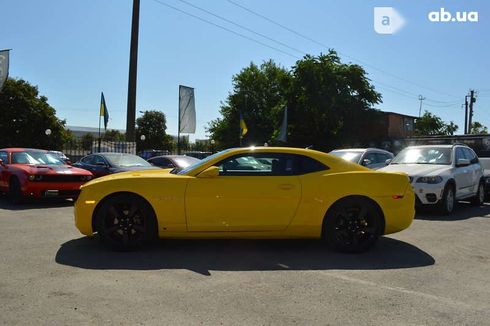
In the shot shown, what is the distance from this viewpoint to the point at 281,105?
4241 cm

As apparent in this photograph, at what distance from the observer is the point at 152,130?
74.6 m

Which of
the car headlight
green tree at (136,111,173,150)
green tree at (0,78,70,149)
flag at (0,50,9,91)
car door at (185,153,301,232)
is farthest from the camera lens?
green tree at (136,111,173,150)

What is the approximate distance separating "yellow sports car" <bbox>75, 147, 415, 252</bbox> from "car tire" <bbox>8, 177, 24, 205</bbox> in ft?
19.0

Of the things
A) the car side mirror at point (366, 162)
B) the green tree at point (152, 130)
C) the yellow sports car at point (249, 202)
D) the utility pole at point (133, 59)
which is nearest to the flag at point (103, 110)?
the utility pole at point (133, 59)

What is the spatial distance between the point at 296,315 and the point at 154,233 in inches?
105

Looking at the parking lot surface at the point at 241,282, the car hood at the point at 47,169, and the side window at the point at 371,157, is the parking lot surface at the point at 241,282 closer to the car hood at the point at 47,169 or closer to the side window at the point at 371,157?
the car hood at the point at 47,169

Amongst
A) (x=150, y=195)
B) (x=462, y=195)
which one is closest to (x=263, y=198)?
(x=150, y=195)

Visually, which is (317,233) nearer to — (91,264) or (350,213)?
(350,213)

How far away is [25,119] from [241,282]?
162 ft

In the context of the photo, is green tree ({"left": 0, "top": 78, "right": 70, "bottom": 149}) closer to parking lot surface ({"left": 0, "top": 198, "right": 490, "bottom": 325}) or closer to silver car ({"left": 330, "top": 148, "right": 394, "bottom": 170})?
silver car ({"left": 330, "top": 148, "right": 394, "bottom": 170})

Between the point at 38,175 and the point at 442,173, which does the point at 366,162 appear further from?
the point at 38,175

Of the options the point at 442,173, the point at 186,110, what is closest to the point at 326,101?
the point at 186,110

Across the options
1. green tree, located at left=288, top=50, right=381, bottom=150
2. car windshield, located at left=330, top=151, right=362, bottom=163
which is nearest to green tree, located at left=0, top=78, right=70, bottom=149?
green tree, located at left=288, top=50, right=381, bottom=150

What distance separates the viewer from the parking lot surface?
3748mm
